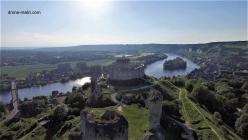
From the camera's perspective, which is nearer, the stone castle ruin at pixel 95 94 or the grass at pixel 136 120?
the grass at pixel 136 120

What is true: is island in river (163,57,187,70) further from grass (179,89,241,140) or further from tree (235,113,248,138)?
tree (235,113,248,138)

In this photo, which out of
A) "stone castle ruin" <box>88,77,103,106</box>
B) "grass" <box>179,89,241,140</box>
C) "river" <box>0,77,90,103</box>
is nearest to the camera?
"grass" <box>179,89,241,140</box>

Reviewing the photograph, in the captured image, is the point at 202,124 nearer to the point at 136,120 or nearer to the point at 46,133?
the point at 136,120

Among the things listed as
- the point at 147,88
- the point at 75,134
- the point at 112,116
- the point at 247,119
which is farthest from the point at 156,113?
the point at 147,88

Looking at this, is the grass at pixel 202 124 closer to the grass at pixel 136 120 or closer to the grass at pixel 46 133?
the grass at pixel 136 120

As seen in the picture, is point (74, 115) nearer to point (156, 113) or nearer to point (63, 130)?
point (63, 130)

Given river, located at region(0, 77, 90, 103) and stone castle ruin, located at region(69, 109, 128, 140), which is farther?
river, located at region(0, 77, 90, 103)

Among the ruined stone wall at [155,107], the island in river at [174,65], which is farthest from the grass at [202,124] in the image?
the island in river at [174,65]

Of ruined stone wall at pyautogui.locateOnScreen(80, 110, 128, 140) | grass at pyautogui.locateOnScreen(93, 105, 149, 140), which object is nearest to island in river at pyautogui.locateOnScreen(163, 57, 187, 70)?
grass at pyautogui.locateOnScreen(93, 105, 149, 140)
